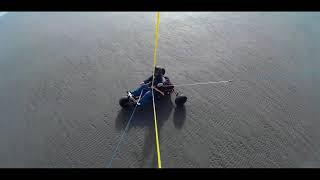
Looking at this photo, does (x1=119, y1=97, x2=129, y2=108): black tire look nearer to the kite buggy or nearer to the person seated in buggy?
the kite buggy

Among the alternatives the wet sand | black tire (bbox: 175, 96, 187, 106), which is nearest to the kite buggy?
black tire (bbox: 175, 96, 187, 106)

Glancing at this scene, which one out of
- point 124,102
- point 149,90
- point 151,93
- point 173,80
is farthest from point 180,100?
point 124,102

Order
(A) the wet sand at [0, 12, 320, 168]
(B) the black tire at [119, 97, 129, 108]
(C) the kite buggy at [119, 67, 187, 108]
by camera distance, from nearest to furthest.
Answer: (A) the wet sand at [0, 12, 320, 168], (B) the black tire at [119, 97, 129, 108], (C) the kite buggy at [119, 67, 187, 108]

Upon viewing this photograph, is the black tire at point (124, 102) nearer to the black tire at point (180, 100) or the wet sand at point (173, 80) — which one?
the wet sand at point (173, 80)

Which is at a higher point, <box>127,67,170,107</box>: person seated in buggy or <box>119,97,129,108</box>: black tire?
<box>127,67,170,107</box>: person seated in buggy

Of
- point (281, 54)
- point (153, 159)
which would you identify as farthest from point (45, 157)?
point (281, 54)

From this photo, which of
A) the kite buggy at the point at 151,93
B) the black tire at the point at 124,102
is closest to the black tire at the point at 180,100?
the kite buggy at the point at 151,93

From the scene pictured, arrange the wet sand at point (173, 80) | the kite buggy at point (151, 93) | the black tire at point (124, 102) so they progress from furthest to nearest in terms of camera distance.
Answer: the kite buggy at point (151, 93), the black tire at point (124, 102), the wet sand at point (173, 80)

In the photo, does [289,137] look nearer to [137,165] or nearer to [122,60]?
[137,165]
